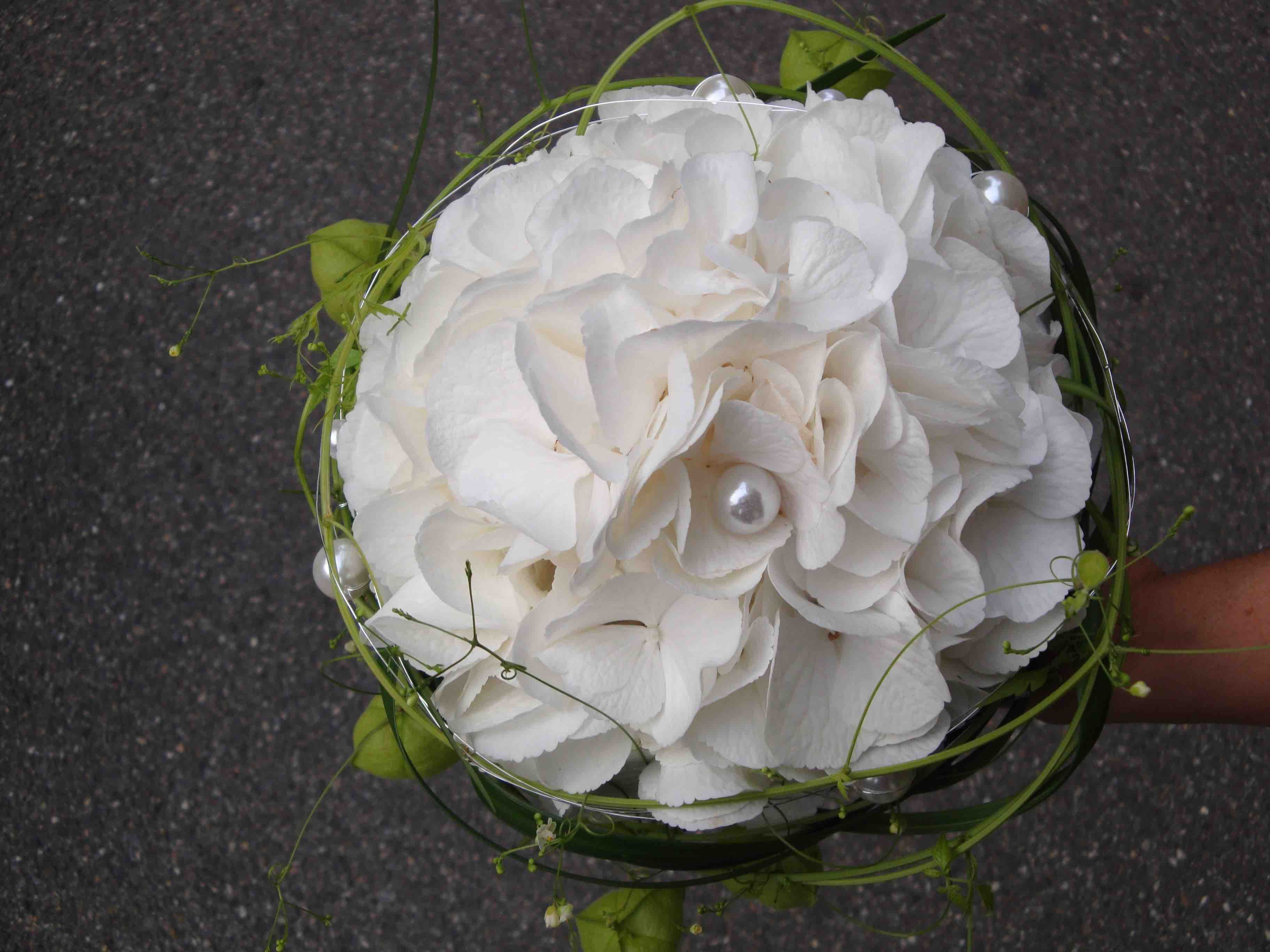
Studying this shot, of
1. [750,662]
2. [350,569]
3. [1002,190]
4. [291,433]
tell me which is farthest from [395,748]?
[291,433]

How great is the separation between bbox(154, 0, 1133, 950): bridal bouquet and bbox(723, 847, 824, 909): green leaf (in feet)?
0.07

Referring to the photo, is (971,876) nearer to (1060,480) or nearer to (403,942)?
(1060,480)

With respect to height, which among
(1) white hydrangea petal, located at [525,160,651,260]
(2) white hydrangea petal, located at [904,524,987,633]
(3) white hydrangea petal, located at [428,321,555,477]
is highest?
(1) white hydrangea petal, located at [525,160,651,260]

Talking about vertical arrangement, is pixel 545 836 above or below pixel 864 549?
below

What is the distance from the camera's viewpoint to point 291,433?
80 centimetres

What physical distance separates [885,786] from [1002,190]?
0.67ft

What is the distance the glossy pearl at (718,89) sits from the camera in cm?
38

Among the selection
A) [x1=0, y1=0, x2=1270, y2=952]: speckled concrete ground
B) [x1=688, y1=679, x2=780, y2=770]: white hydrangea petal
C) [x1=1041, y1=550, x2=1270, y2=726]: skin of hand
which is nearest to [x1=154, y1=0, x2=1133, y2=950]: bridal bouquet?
[x1=688, y1=679, x2=780, y2=770]: white hydrangea petal

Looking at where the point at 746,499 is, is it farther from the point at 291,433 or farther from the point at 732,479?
the point at 291,433

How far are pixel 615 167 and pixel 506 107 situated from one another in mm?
567

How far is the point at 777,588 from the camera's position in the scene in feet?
0.95

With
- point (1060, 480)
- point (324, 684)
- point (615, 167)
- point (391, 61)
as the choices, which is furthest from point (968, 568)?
point (391, 61)

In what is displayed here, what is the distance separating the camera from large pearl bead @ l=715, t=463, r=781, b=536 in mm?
280

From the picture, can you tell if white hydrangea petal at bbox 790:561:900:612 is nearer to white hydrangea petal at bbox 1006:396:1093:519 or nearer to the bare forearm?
white hydrangea petal at bbox 1006:396:1093:519
